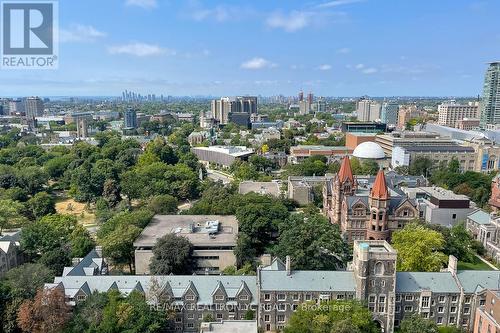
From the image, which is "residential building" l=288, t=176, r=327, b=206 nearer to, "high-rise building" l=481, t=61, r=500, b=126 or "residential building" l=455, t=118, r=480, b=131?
"residential building" l=455, t=118, r=480, b=131

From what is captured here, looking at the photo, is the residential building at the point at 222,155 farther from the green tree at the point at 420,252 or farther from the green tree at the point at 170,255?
the green tree at the point at 420,252

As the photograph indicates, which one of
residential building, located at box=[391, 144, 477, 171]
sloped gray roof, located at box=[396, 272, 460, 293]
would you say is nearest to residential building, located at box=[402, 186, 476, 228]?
sloped gray roof, located at box=[396, 272, 460, 293]

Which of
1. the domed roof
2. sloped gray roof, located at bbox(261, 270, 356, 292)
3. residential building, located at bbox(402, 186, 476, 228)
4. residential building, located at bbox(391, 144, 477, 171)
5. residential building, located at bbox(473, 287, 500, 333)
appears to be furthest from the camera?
the domed roof

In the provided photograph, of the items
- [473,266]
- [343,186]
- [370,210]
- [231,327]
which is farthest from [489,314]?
[343,186]

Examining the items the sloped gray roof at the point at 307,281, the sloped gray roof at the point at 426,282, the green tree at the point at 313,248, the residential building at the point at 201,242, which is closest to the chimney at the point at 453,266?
the sloped gray roof at the point at 426,282

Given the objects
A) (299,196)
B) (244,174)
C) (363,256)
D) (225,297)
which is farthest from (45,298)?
(244,174)

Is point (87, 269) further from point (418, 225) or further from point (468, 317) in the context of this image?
point (418, 225)
